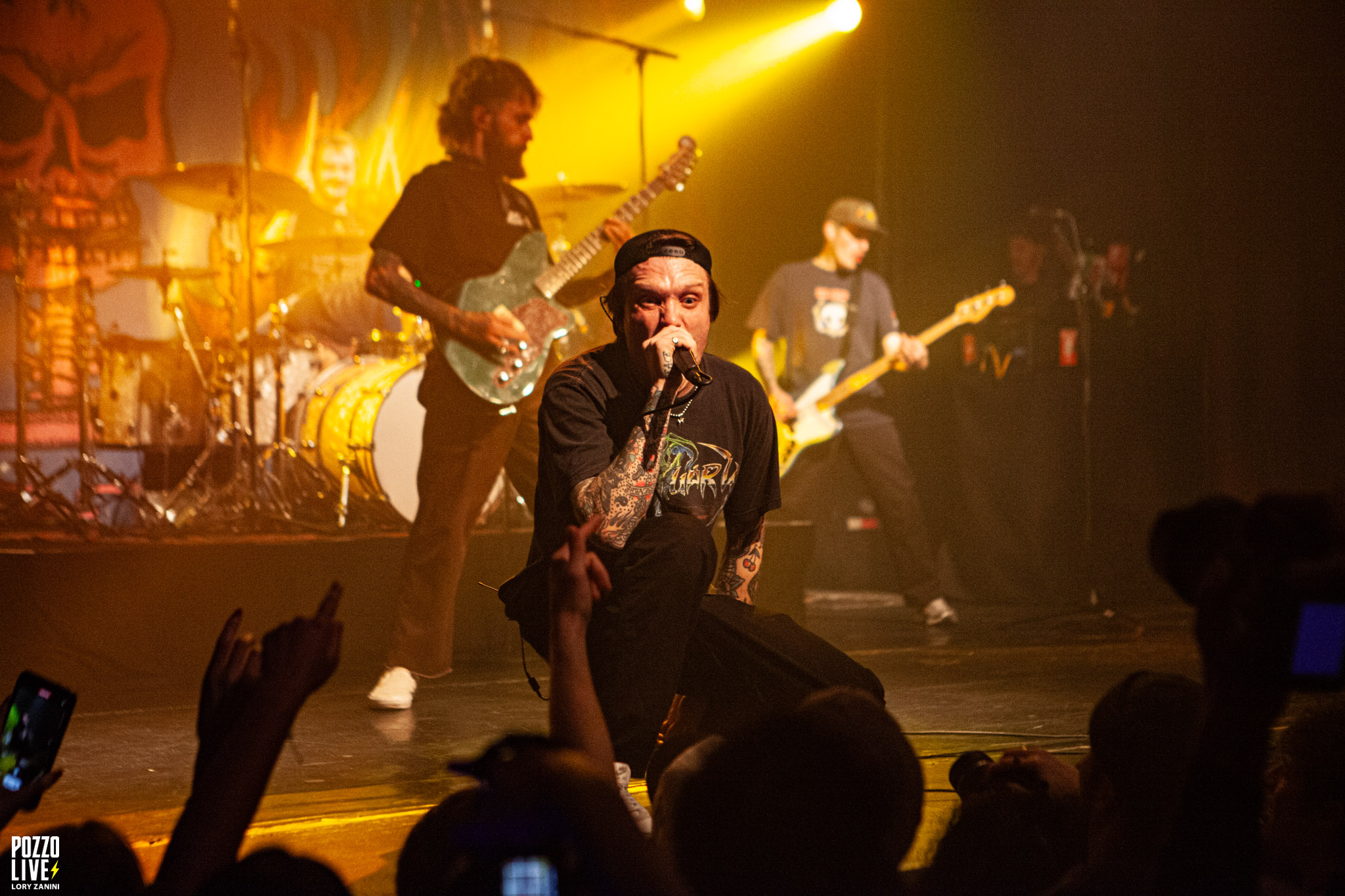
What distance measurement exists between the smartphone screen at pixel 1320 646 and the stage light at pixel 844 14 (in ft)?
24.2

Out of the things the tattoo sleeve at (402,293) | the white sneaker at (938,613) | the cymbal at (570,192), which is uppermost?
the cymbal at (570,192)

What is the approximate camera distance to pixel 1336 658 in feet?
3.61

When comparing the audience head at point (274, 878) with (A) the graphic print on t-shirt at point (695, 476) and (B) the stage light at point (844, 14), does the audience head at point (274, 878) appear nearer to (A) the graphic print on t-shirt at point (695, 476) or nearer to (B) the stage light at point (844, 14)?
(A) the graphic print on t-shirt at point (695, 476)

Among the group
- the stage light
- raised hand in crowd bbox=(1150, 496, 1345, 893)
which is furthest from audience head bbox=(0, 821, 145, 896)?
the stage light

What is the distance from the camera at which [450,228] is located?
13.7ft

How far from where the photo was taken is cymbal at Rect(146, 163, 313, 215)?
6.95 metres

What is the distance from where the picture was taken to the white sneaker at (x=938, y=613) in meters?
6.21

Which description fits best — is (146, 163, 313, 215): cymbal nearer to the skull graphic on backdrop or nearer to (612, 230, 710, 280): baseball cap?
the skull graphic on backdrop

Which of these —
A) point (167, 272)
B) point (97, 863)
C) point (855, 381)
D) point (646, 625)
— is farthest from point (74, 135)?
point (97, 863)

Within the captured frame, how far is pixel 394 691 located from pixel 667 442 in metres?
1.97

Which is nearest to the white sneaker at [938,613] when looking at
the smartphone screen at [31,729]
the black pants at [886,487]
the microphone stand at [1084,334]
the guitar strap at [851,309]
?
the black pants at [886,487]

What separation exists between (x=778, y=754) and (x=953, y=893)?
0.48 meters

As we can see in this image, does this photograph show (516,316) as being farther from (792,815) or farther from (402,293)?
(792,815)

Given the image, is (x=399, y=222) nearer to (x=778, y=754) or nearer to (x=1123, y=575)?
(x=778, y=754)
